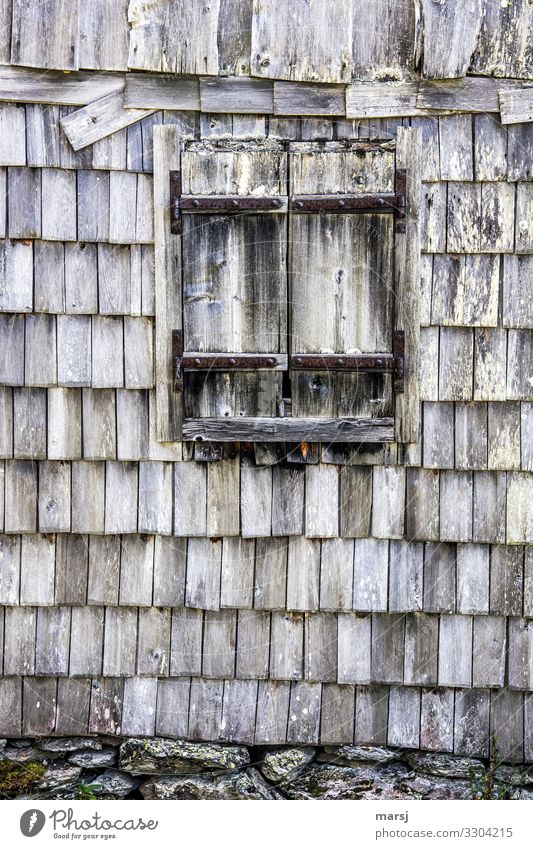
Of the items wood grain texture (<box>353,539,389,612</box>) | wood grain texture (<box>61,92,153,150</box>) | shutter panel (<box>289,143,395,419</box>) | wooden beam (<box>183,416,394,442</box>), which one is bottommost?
wood grain texture (<box>353,539,389,612</box>)

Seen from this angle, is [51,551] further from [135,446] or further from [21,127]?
[21,127]

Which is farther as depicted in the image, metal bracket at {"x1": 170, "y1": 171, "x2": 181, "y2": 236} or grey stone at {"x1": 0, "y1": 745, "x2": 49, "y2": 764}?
grey stone at {"x1": 0, "y1": 745, "x2": 49, "y2": 764}

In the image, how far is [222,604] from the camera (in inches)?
135

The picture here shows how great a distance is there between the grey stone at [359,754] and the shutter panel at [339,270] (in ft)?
5.19

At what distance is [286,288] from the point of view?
3201mm

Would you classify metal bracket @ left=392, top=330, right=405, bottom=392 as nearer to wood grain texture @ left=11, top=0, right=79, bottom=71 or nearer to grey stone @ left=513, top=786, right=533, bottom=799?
wood grain texture @ left=11, top=0, right=79, bottom=71

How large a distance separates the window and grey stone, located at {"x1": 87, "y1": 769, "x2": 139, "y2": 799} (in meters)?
1.68

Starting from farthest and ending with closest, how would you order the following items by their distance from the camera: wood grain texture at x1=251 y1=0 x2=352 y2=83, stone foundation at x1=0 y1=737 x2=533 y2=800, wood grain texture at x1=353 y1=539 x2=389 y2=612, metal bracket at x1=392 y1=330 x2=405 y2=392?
stone foundation at x1=0 y1=737 x2=533 y2=800 < wood grain texture at x1=353 y1=539 x2=389 y2=612 < metal bracket at x1=392 y1=330 x2=405 y2=392 < wood grain texture at x1=251 y1=0 x2=352 y2=83

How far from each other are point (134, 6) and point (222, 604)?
8.24 ft

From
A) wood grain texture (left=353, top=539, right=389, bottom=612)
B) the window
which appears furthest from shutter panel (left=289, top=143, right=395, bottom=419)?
wood grain texture (left=353, top=539, right=389, bottom=612)

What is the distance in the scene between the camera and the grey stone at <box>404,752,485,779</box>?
3.51m

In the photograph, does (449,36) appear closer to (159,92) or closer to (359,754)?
(159,92)

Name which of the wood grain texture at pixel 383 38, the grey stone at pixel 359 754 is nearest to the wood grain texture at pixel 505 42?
the wood grain texture at pixel 383 38

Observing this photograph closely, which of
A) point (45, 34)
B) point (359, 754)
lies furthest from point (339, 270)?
point (359, 754)
